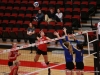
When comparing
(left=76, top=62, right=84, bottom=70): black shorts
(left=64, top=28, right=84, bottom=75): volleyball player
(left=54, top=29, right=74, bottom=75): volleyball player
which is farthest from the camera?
(left=76, top=62, right=84, bottom=70): black shorts

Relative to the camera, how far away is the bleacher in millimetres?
17000

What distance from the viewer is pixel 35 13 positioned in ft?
60.5

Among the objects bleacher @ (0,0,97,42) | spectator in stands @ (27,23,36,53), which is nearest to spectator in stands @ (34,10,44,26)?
bleacher @ (0,0,97,42)

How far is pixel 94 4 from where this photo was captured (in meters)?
17.7

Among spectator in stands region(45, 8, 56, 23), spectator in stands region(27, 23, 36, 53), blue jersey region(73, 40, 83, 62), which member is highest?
spectator in stands region(45, 8, 56, 23)

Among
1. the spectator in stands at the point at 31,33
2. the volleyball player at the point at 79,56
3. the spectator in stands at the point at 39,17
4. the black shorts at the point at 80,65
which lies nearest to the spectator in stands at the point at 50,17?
the spectator in stands at the point at 39,17

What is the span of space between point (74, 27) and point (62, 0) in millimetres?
2322

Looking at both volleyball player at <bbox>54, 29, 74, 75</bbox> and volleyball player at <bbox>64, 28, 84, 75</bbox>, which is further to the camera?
volleyball player at <bbox>64, 28, 84, 75</bbox>

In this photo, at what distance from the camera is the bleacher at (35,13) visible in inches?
669

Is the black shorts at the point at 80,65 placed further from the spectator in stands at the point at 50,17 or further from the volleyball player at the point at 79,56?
the spectator in stands at the point at 50,17

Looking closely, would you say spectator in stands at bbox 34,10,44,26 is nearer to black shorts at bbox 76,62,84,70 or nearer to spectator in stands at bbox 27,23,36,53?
spectator in stands at bbox 27,23,36,53

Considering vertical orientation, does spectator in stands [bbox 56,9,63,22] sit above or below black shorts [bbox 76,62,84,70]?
above

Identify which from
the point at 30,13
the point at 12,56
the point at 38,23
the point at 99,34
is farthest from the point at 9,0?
the point at 99,34

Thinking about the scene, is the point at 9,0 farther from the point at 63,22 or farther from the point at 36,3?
the point at 63,22
